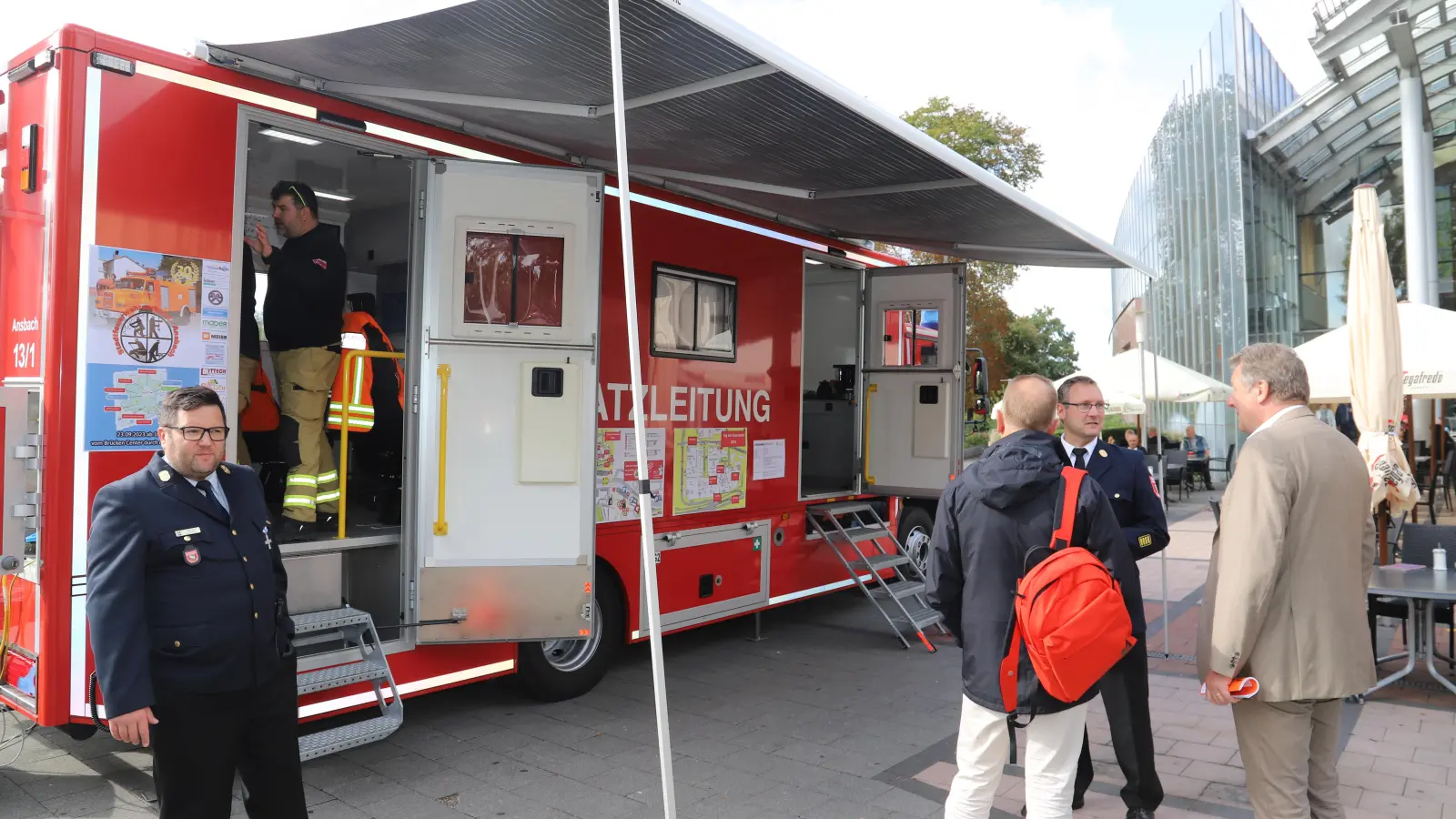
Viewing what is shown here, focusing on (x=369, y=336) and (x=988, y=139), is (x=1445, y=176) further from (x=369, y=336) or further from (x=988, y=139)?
(x=369, y=336)

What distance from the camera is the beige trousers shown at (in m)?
2.73

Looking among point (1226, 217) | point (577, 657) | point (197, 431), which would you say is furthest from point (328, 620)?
point (1226, 217)

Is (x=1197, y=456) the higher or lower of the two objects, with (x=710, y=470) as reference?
lower

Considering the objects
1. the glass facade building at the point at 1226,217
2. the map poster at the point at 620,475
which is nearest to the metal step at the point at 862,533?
the map poster at the point at 620,475

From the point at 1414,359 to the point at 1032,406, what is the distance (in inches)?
279

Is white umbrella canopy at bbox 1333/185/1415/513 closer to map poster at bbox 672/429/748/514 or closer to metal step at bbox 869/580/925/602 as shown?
metal step at bbox 869/580/925/602

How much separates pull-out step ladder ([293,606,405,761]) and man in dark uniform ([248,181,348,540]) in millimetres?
543

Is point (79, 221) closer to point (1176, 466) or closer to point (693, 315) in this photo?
point (693, 315)

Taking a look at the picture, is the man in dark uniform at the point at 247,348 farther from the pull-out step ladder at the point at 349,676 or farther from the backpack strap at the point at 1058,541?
the backpack strap at the point at 1058,541

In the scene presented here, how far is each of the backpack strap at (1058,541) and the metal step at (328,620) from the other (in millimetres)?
2907

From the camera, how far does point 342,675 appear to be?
420 centimetres

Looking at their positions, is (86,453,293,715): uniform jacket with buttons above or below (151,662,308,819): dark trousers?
above

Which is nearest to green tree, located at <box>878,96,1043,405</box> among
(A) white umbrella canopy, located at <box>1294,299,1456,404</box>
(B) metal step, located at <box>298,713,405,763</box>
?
(A) white umbrella canopy, located at <box>1294,299,1456,404</box>

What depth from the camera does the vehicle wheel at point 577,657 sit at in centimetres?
527
